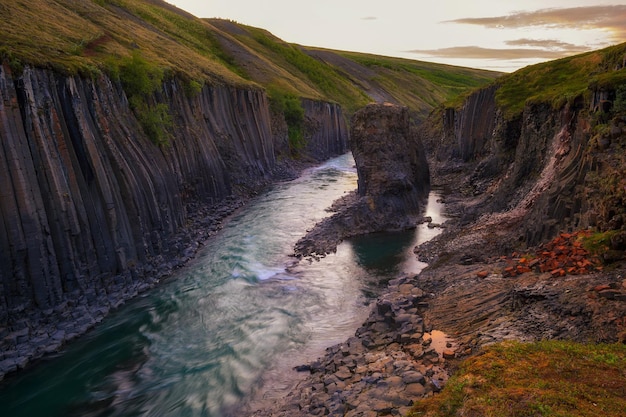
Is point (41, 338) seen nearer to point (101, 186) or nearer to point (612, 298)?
point (101, 186)

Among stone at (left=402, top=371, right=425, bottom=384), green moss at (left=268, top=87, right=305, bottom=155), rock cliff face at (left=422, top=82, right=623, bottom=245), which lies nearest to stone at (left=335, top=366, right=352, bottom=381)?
stone at (left=402, top=371, right=425, bottom=384)

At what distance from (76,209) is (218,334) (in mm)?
9048

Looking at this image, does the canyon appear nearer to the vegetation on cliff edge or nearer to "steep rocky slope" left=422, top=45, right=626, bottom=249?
"steep rocky slope" left=422, top=45, right=626, bottom=249

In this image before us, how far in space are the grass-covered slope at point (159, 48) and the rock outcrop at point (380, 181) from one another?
1689cm

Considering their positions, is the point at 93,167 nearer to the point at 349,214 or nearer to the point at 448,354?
the point at 349,214

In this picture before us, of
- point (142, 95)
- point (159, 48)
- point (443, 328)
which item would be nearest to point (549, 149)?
point (443, 328)

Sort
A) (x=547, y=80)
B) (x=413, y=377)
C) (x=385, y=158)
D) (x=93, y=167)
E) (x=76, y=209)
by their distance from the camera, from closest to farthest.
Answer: (x=413, y=377) → (x=76, y=209) → (x=93, y=167) → (x=385, y=158) → (x=547, y=80)

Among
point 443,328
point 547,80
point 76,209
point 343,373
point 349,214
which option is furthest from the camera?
point 547,80

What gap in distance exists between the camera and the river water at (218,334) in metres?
15.3

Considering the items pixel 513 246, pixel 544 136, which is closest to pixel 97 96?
pixel 513 246

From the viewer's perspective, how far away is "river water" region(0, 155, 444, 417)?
15.3 m

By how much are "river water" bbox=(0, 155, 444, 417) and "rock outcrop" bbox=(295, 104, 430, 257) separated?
1991 millimetres

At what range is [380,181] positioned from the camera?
3616cm

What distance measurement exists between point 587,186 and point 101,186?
74.6 ft
